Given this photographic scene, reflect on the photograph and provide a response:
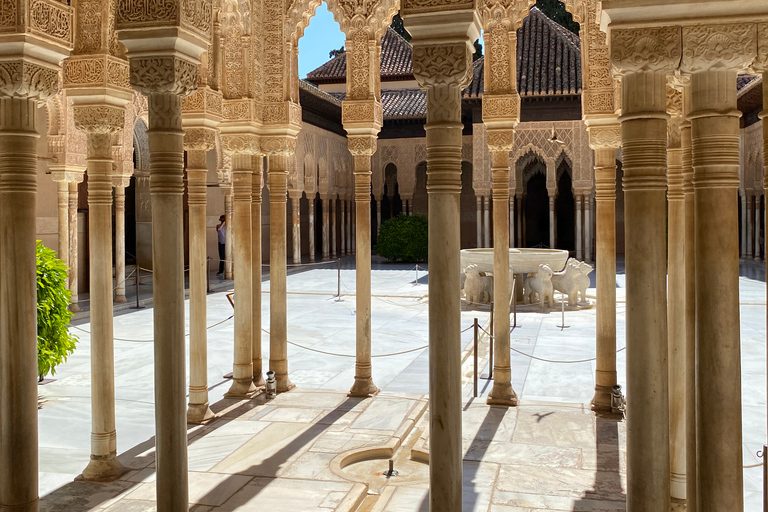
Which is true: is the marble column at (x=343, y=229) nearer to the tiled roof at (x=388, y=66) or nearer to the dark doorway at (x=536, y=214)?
the tiled roof at (x=388, y=66)

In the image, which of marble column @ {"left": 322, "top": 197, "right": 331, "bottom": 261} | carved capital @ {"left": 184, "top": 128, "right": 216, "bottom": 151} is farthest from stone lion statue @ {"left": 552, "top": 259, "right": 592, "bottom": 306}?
marble column @ {"left": 322, "top": 197, "right": 331, "bottom": 261}

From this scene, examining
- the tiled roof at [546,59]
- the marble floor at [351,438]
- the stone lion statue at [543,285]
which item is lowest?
the marble floor at [351,438]

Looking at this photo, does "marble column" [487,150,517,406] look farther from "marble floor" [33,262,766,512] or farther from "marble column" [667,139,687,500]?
"marble column" [667,139,687,500]

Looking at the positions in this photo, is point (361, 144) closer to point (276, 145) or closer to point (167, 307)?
point (276, 145)

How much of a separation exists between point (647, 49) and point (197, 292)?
4333mm

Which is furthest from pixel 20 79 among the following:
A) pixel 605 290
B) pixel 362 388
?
pixel 605 290

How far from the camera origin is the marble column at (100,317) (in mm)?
4613

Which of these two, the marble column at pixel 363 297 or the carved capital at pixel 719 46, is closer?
the carved capital at pixel 719 46

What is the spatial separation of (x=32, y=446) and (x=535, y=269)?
11.3 m

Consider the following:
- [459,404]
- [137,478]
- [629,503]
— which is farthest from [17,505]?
[629,503]

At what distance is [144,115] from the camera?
50.6ft

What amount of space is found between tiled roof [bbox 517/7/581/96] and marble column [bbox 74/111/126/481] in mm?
21272

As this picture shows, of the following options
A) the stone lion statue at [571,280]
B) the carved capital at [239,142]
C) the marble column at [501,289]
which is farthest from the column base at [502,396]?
the stone lion statue at [571,280]

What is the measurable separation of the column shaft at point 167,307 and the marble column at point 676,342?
2755 millimetres
